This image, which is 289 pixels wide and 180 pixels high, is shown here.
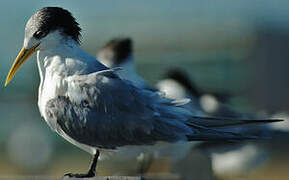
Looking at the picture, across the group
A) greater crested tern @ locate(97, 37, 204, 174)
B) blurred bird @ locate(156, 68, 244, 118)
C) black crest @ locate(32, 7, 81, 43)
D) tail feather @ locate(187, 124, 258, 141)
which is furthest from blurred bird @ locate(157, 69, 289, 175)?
black crest @ locate(32, 7, 81, 43)

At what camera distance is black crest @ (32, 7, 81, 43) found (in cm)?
249

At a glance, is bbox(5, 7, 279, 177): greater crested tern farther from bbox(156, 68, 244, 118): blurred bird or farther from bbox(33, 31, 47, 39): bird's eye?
bbox(156, 68, 244, 118): blurred bird

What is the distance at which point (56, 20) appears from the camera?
252 cm

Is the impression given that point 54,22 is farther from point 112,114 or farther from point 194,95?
point 194,95

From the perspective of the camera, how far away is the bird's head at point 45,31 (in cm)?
249

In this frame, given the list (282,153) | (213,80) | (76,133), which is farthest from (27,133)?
(76,133)

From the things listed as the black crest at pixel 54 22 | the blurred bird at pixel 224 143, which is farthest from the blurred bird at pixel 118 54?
the black crest at pixel 54 22

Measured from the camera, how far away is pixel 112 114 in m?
2.49

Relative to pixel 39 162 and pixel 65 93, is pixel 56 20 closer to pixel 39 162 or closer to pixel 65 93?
pixel 65 93

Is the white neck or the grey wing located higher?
the white neck

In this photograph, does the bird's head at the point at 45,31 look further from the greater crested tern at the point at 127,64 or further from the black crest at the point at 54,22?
the greater crested tern at the point at 127,64

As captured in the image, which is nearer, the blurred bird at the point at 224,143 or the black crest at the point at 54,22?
the black crest at the point at 54,22

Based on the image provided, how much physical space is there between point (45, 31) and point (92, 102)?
31 centimetres

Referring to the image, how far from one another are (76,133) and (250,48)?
24.5ft
